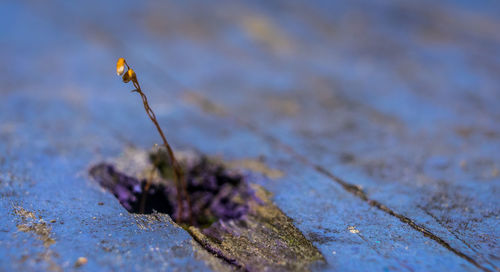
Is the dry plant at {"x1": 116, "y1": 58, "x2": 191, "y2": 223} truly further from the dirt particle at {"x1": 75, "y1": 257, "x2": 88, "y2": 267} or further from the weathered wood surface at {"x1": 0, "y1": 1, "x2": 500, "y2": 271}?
the dirt particle at {"x1": 75, "y1": 257, "x2": 88, "y2": 267}

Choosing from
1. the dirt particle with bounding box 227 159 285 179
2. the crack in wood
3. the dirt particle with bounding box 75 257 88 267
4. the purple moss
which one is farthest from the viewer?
the dirt particle with bounding box 227 159 285 179

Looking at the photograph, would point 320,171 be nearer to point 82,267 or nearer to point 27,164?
point 82,267

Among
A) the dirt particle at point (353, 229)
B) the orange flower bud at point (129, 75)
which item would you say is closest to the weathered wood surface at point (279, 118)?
the dirt particle at point (353, 229)

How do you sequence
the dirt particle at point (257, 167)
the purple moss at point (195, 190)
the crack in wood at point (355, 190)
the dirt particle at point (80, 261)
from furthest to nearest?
the dirt particle at point (257, 167)
the purple moss at point (195, 190)
the crack in wood at point (355, 190)
the dirt particle at point (80, 261)

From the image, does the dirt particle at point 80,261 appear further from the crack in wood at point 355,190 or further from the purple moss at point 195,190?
the crack in wood at point 355,190

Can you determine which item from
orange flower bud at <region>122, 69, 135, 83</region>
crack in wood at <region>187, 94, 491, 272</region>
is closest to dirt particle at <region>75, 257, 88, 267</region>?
orange flower bud at <region>122, 69, 135, 83</region>

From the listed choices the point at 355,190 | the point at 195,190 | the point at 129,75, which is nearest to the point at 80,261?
the point at 129,75

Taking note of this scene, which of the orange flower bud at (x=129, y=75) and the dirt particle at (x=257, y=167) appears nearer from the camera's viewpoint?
the orange flower bud at (x=129, y=75)

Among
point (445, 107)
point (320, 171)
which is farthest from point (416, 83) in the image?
point (320, 171)
